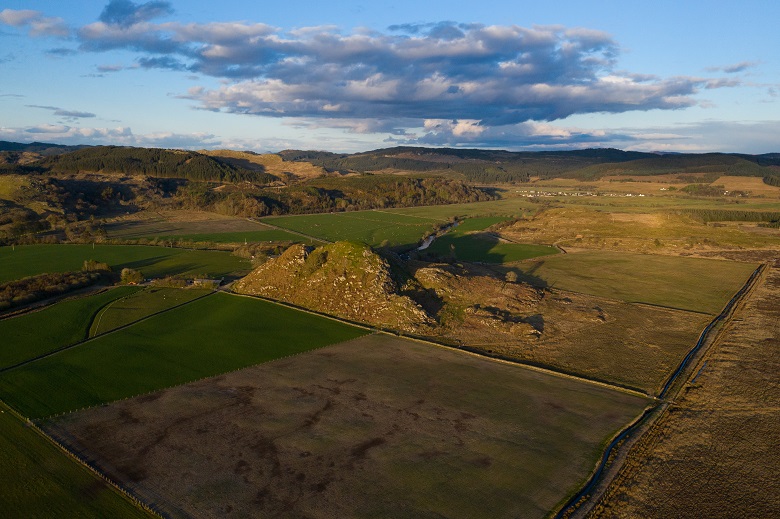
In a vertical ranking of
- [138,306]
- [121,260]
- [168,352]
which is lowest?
[168,352]

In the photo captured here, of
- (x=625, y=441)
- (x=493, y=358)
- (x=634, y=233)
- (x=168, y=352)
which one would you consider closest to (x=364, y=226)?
(x=634, y=233)

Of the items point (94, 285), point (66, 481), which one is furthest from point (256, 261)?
point (66, 481)

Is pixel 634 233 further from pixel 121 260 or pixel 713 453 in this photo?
pixel 121 260

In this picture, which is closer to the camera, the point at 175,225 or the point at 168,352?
the point at 168,352

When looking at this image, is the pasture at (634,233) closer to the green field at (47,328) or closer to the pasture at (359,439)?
the pasture at (359,439)

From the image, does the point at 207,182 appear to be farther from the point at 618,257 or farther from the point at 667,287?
the point at 667,287

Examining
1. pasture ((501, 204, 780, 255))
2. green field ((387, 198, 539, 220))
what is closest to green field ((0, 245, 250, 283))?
pasture ((501, 204, 780, 255))
